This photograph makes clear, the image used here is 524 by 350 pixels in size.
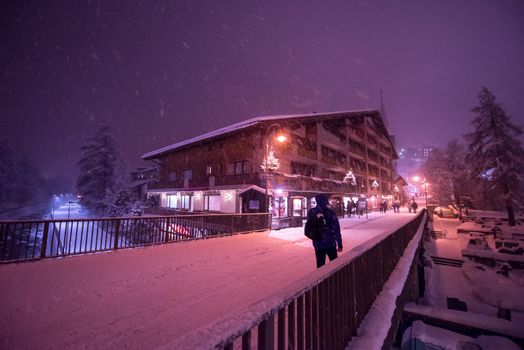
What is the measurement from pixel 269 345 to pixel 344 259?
1.72 metres

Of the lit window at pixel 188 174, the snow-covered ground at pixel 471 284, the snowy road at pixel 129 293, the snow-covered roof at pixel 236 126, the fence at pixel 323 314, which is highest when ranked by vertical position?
the snow-covered roof at pixel 236 126

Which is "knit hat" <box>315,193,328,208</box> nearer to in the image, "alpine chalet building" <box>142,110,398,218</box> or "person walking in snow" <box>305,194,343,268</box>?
"person walking in snow" <box>305,194,343,268</box>

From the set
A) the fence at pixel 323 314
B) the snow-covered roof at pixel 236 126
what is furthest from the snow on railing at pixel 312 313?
the snow-covered roof at pixel 236 126

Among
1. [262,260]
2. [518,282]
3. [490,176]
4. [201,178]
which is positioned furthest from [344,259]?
[490,176]

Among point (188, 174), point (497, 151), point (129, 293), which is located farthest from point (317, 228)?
point (497, 151)

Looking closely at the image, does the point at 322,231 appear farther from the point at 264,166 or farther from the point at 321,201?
the point at 264,166

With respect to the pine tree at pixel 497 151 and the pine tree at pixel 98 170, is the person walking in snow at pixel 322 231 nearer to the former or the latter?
the pine tree at pixel 497 151

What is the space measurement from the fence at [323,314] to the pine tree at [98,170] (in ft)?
120

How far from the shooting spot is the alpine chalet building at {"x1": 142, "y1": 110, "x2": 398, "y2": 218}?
21.0m

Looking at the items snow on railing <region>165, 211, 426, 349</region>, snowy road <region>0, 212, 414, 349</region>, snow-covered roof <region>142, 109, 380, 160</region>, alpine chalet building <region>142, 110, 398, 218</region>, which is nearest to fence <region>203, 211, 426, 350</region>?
snow on railing <region>165, 211, 426, 349</region>

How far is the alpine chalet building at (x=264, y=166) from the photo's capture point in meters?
21.0

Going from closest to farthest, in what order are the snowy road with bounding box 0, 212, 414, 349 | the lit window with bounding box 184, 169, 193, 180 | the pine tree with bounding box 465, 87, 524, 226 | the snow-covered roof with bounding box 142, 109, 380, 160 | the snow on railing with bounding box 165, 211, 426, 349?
the snow on railing with bounding box 165, 211, 426, 349 → the snowy road with bounding box 0, 212, 414, 349 → the snow-covered roof with bounding box 142, 109, 380, 160 → the pine tree with bounding box 465, 87, 524, 226 → the lit window with bounding box 184, 169, 193, 180

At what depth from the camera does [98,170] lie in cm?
3506

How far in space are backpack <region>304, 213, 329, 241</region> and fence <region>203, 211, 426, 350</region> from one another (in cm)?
111
